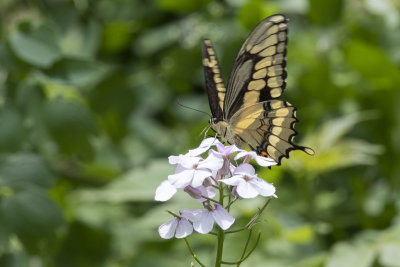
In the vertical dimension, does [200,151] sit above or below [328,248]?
above

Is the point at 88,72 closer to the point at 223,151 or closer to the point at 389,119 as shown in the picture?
the point at 223,151

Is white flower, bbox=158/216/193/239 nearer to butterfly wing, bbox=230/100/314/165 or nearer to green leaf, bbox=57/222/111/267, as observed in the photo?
butterfly wing, bbox=230/100/314/165

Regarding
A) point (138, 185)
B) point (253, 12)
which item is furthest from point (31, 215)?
point (253, 12)

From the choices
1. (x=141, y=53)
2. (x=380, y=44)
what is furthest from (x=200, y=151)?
(x=141, y=53)

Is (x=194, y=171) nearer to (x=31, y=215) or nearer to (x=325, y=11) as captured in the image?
(x=31, y=215)

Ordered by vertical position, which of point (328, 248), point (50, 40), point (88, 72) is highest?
point (50, 40)

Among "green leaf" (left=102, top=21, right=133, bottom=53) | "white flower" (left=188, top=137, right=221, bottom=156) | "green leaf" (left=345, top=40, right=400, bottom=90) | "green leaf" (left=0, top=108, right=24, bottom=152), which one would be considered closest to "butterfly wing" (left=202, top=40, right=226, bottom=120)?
"white flower" (left=188, top=137, right=221, bottom=156)

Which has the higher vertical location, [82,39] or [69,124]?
[82,39]
